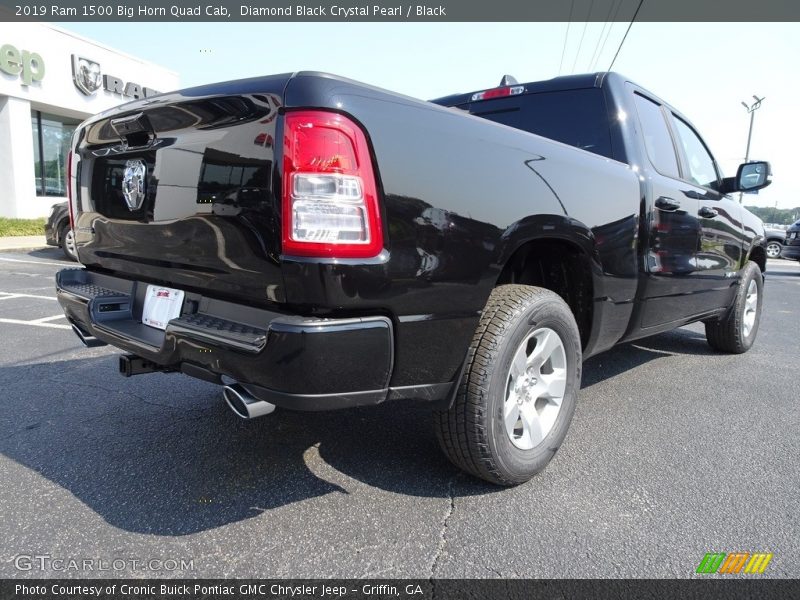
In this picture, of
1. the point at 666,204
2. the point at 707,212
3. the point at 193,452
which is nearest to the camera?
the point at 193,452

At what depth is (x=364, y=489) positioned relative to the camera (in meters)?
2.34

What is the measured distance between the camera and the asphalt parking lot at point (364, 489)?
75.2 inches

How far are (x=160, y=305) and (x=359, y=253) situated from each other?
1.02 meters

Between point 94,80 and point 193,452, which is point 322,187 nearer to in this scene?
point 193,452

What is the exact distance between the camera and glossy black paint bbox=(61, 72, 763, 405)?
1.76m

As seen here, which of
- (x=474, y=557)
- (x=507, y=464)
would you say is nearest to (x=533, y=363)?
(x=507, y=464)

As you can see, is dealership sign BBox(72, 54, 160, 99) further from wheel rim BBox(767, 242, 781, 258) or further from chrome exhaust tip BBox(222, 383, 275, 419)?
wheel rim BBox(767, 242, 781, 258)

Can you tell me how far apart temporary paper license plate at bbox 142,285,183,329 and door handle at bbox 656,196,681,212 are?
2.58 meters

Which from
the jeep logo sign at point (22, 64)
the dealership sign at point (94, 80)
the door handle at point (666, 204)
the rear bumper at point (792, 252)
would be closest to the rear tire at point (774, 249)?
the rear bumper at point (792, 252)

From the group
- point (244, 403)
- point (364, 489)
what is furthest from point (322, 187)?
point (364, 489)

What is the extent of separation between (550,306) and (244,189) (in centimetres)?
135

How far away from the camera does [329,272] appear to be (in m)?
1.68

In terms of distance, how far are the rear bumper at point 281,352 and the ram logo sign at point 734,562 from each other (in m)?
1.07
